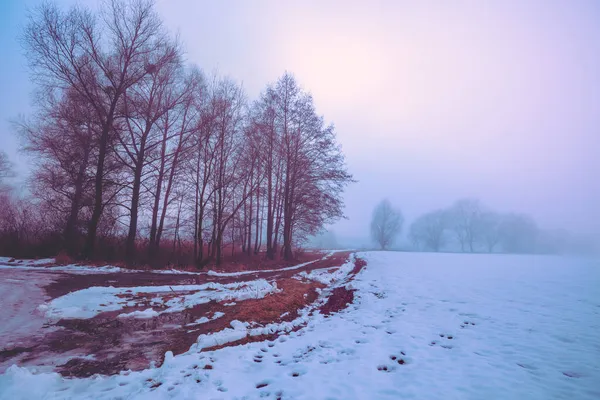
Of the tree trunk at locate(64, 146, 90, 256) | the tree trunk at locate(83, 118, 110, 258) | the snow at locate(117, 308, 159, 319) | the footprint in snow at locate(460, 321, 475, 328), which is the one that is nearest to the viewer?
the footprint in snow at locate(460, 321, 475, 328)

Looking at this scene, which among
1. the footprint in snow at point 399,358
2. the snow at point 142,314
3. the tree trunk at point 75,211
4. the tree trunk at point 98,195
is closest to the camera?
the footprint in snow at point 399,358

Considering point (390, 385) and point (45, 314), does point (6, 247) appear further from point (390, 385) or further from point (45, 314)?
point (390, 385)

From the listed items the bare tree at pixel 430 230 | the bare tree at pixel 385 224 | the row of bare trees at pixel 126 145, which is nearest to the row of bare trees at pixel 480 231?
the bare tree at pixel 430 230

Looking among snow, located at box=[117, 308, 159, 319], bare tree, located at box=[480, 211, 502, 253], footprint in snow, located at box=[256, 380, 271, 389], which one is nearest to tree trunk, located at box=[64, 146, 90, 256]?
snow, located at box=[117, 308, 159, 319]

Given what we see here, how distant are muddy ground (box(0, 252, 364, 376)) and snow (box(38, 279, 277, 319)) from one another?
0.36m

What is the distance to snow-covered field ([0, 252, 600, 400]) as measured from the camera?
3648 millimetres

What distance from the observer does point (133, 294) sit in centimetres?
906

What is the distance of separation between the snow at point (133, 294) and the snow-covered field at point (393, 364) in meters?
2.89

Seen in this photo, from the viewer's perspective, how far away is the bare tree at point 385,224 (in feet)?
229

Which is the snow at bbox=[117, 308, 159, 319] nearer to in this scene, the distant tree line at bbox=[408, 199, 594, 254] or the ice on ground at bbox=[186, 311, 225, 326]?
the ice on ground at bbox=[186, 311, 225, 326]

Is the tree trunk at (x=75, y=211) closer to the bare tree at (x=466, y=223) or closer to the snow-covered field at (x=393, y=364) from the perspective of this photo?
the snow-covered field at (x=393, y=364)

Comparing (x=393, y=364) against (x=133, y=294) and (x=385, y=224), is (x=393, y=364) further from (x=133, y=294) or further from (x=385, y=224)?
(x=385, y=224)

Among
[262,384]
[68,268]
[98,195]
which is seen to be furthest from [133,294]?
[98,195]

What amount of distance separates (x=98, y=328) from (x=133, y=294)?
3.18 m
